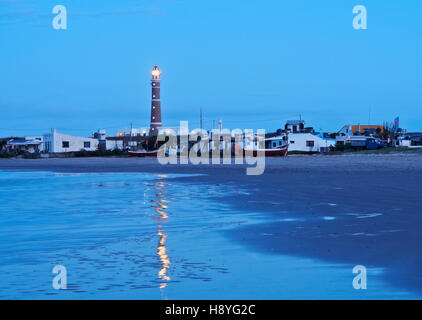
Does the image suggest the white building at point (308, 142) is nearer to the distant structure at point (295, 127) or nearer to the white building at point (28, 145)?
the distant structure at point (295, 127)

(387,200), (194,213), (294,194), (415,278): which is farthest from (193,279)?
(294,194)

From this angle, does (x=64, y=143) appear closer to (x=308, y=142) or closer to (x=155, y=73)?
(x=155, y=73)

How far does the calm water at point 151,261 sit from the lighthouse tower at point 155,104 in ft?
293

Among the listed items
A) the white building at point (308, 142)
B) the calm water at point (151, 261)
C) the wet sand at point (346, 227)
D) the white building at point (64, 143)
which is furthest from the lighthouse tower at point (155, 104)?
the calm water at point (151, 261)

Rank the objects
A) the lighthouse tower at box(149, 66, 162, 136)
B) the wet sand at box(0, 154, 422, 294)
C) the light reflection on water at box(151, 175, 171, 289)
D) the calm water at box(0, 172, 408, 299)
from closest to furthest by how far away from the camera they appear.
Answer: the calm water at box(0, 172, 408, 299), the light reflection on water at box(151, 175, 171, 289), the wet sand at box(0, 154, 422, 294), the lighthouse tower at box(149, 66, 162, 136)

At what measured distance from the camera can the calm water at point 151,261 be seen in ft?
20.6

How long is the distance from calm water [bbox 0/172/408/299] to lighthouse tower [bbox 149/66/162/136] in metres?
89.3

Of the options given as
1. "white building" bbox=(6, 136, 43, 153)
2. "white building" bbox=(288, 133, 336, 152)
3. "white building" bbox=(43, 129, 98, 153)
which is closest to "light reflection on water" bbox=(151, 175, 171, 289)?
"white building" bbox=(288, 133, 336, 152)

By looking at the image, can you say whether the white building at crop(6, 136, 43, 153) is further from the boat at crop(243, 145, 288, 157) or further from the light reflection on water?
the light reflection on water

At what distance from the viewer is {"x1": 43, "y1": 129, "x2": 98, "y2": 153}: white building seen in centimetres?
9206

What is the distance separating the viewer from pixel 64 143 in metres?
93.1

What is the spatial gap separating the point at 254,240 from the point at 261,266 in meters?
2.01

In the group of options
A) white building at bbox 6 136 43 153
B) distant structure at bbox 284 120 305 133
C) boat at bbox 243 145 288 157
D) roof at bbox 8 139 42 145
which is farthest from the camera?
roof at bbox 8 139 42 145
